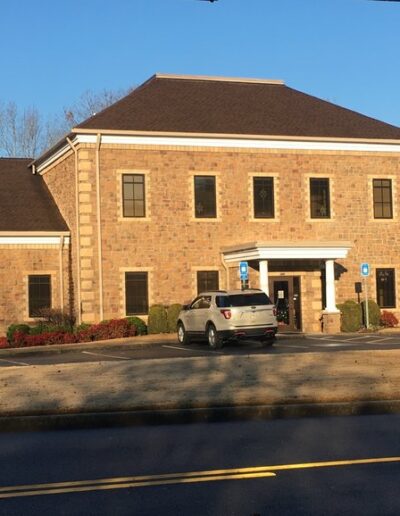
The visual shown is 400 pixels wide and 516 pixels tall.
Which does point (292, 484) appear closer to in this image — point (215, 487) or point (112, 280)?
point (215, 487)

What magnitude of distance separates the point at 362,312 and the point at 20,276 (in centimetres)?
1392

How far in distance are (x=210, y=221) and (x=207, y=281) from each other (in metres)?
2.44

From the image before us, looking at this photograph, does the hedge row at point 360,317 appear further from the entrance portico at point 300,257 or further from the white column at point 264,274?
the white column at point 264,274

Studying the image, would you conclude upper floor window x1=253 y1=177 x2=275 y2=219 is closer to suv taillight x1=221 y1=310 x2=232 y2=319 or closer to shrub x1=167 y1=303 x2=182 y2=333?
shrub x1=167 y1=303 x2=182 y2=333

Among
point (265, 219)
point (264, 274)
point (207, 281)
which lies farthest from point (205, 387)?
point (265, 219)

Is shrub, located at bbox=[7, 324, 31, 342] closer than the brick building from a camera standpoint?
Yes

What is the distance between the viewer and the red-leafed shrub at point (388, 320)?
33.9m

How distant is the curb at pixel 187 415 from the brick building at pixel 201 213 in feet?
61.7

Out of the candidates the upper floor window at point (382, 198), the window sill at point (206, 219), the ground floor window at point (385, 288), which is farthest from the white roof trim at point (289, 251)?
the upper floor window at point (382, 198)

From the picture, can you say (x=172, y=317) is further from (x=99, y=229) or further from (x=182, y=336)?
(x=99, y=229)

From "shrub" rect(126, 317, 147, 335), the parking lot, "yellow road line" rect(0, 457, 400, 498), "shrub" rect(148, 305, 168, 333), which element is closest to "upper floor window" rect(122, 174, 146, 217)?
"shrub" rect(148, 305, 168, 333)

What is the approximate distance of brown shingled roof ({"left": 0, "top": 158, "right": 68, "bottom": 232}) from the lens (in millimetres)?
33438

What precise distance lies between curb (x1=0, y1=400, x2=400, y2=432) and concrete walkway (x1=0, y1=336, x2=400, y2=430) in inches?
0.6

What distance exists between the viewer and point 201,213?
33.1 meters
